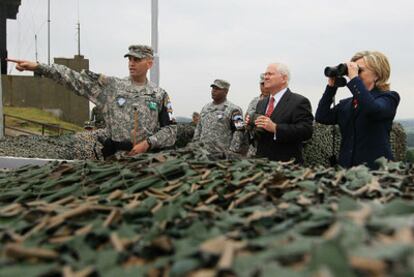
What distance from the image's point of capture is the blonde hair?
332 cm

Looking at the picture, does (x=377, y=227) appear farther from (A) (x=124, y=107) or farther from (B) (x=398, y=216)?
(A) (x=124, y=107)

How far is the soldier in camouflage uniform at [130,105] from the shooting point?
13.5ft

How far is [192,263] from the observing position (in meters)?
1.08

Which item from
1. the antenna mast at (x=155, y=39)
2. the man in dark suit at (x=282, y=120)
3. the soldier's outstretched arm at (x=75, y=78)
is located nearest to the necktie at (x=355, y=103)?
the man in dark suit at (x=282, y=120)

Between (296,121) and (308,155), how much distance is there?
2.91 metres

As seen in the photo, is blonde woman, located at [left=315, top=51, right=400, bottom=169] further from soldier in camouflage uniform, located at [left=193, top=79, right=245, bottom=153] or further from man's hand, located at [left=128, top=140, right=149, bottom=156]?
soldier in camouflage uniform, located at [left=193, top=79, right=245, bottom=153]

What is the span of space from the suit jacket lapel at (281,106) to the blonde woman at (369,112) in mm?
630

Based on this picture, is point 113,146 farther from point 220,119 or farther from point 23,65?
point 220,119

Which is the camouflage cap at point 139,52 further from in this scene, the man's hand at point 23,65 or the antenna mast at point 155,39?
the antenna mast at point 155,39

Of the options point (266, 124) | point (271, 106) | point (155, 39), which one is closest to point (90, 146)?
point (155, 39)

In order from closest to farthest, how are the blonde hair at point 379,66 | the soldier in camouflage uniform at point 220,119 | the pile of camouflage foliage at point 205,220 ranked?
the pile of camouflage foliage at point 205,220
the blonde hair at point 379,66
the soldier in camouflage uniform at point 220,119

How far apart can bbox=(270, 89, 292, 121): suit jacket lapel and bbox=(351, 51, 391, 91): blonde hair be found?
2.69ft

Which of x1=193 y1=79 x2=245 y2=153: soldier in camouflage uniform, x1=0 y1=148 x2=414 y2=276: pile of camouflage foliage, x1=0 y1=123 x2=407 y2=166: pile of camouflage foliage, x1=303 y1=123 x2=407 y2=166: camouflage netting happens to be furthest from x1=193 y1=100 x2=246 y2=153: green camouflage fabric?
x1=0 y1=148 x2=414 y2=276: pile of camouflage foliage

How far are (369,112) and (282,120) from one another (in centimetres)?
90
